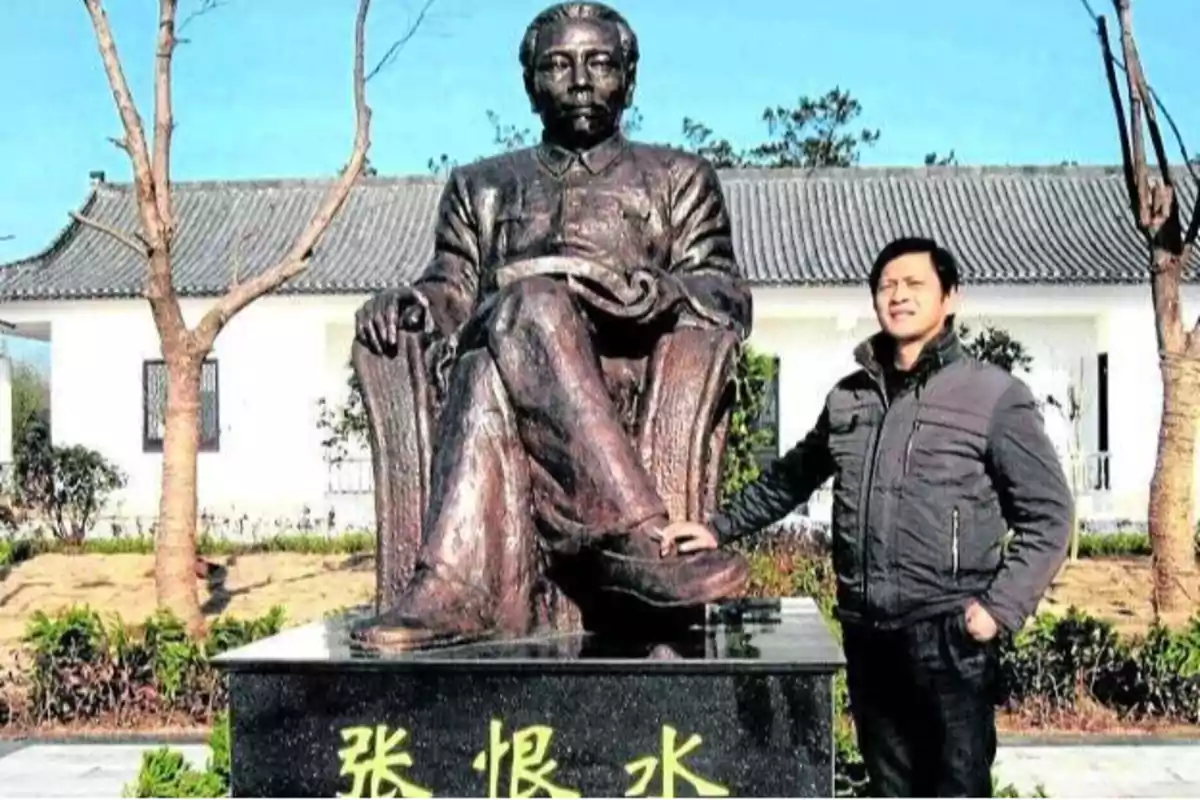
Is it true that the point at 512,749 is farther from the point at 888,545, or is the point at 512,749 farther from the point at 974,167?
the point at 974,167

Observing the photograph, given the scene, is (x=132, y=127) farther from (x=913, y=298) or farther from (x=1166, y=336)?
(x=913, y=298)

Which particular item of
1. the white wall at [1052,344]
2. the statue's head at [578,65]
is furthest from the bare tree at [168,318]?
the white wall at [1052,344]

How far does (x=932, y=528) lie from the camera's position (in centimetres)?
268

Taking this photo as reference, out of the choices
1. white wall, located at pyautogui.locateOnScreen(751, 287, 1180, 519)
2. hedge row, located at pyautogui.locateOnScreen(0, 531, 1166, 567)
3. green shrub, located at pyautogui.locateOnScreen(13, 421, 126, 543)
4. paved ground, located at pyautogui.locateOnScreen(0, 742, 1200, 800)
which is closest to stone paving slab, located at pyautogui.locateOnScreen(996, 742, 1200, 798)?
paved ground, located at pyautogui.locateOnScreen(0, 742, 1200, 800)

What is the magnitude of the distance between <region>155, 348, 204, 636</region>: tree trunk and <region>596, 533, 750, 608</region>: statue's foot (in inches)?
254

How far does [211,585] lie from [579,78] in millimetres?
9373

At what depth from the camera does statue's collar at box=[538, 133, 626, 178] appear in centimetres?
396

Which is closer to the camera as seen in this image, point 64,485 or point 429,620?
point 429,620

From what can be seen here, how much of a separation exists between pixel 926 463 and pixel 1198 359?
691cm

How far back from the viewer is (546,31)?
12.6ft

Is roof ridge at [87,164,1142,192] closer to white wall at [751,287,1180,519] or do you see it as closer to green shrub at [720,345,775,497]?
white wall at [751,287,1180,519]

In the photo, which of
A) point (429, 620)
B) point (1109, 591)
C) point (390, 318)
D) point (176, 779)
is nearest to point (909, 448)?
point (429, 620)

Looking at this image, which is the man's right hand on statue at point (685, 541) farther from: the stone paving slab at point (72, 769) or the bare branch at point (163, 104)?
the bare branch at point (163, 104)

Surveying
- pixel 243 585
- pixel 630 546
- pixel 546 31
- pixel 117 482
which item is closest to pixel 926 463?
pixel 630 546
